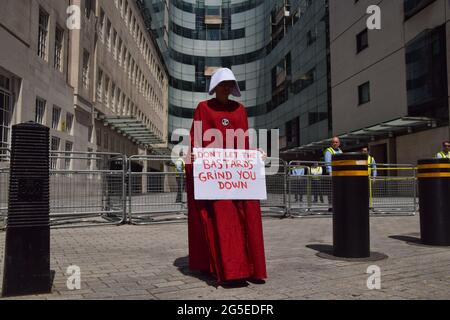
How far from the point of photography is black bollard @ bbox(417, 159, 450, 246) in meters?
6.57

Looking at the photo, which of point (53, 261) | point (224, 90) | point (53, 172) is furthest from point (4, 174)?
point (224, 90)

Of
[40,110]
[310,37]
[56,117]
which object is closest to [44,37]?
[40,110]

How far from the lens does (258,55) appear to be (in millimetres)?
58031

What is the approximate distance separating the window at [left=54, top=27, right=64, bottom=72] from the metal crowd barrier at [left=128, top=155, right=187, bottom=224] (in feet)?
40.1

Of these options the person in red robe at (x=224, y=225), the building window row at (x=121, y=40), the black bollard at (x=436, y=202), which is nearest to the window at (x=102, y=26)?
the building window row at (x=121, y=40)

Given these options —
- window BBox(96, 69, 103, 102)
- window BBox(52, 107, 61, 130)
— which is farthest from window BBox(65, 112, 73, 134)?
window BBox(96, 69, 103, 102)

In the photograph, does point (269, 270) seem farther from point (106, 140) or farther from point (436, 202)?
point (106, 140)

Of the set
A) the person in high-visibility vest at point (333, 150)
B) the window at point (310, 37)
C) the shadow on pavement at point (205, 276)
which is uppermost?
the window at point (310, 37)

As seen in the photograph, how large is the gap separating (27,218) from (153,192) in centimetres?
638

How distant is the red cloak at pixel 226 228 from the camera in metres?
4.07

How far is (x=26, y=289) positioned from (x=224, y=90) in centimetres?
262

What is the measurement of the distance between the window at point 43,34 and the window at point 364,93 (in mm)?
18593

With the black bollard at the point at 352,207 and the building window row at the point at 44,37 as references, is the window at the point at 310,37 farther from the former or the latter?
the black bollard at the point at 352,207
